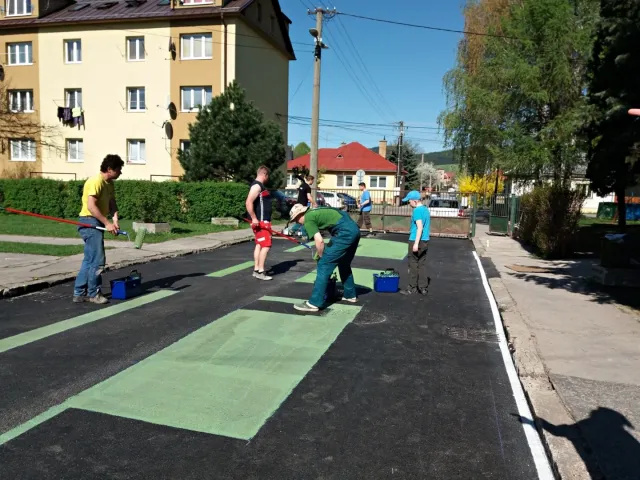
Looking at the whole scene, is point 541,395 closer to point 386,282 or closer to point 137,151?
point 386,282

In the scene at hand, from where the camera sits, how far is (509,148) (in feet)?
73.6

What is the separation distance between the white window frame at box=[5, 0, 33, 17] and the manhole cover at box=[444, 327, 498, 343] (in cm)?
3381

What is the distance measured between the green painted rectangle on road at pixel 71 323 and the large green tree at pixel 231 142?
1438 cm

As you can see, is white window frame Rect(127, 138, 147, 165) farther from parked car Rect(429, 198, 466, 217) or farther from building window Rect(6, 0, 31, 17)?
parked car Rect(429, 198, 466, 217)

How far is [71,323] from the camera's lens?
5.71 meters

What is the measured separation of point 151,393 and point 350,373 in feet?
5.70

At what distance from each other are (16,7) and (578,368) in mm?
36520

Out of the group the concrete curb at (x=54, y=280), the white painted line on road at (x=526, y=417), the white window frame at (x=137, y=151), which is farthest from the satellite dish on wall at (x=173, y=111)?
the white painted line on road at (x=526, y=417)

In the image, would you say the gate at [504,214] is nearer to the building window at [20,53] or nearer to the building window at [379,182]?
the building window at [20,53]

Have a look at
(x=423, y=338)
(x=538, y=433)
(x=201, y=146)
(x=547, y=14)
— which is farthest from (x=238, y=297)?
(x=547, y=14)

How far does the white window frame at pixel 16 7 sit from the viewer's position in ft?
97.3

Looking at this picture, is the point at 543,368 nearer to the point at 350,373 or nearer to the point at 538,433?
the point at 538,433

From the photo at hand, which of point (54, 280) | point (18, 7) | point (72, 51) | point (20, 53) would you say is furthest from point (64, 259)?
point (18, 7)

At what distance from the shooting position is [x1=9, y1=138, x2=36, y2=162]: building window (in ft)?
98.9
